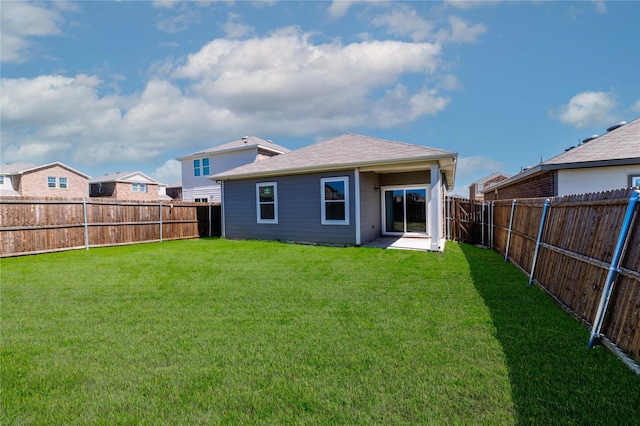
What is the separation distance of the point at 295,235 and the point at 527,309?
27.7ft

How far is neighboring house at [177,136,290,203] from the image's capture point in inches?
825

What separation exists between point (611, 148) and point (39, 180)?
137ft

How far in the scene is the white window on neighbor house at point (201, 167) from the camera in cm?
2243

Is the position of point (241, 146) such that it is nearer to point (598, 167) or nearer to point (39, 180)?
point (598, 167)

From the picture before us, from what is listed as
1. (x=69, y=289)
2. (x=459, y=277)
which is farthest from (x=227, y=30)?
(x=459, y=277)

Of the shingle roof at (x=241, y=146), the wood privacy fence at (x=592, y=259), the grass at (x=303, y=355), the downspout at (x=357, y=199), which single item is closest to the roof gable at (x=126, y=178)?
the shingle roof at (x=241, y=146)

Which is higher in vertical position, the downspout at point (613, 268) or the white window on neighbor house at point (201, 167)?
Answer: the white window on neighbor house at point (201, 167)

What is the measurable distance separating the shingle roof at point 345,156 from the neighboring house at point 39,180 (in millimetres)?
27559

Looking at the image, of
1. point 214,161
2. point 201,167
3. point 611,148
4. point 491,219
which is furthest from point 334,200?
point 201,167

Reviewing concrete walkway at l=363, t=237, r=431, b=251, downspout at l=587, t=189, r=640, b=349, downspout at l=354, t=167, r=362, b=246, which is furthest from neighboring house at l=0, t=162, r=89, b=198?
downspout at l=587, t=189, r=640, b=349

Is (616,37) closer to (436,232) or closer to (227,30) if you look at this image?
(436,232)

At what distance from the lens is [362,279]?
6172 mm

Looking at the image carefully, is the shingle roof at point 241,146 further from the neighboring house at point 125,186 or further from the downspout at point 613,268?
the downspout at point 613,268

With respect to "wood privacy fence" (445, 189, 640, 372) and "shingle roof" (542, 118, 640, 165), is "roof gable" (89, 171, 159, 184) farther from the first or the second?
"wood privacy fence" (445, 189, 640, 372)
